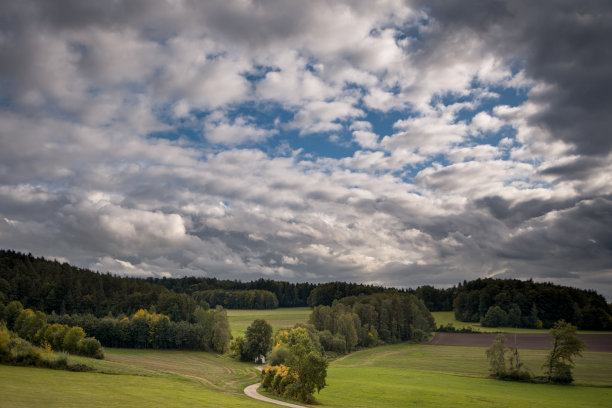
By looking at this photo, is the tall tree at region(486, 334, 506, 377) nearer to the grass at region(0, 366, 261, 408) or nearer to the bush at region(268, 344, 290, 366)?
the bush at region(268, 344, 290, 366)

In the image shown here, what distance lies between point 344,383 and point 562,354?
4499cm

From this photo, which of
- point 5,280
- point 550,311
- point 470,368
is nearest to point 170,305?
point 5,280

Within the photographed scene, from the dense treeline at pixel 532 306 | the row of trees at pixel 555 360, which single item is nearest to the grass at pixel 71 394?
the row of trees at pixel 555 360

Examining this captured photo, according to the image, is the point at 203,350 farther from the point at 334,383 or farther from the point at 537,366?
the point at 537,366

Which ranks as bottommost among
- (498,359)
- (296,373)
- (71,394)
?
(296,373)

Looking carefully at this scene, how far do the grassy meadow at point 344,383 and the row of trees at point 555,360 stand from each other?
3066 mm

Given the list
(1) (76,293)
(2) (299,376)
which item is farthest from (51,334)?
(1) (76,293)

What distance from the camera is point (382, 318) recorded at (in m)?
153

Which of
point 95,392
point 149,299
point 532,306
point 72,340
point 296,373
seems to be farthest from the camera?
point 532,306

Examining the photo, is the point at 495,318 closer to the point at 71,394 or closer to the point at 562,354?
the point at 562,354

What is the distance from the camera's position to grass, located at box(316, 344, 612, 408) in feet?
186

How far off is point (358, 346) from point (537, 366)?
60.9 meters

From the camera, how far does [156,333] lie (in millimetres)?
127125

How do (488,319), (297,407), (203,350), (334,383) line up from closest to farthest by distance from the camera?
(297,407) < (334,383) < (203,350) < (488,319)
